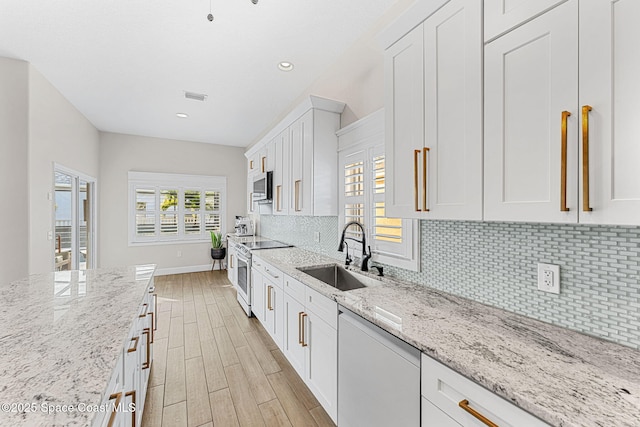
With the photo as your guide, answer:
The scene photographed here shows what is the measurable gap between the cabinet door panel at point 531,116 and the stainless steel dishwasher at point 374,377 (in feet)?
2.30

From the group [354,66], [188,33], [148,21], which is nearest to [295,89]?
[354,66]

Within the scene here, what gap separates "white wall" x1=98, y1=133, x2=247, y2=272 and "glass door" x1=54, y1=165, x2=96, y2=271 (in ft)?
0.92

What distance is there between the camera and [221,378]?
2.25 meters

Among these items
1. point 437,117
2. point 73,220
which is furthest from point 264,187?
point 73,220

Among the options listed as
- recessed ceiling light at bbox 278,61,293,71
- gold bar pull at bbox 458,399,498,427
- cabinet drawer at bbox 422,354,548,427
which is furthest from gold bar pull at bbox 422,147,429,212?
recessed ceiling light at bbox 278,61,293,71

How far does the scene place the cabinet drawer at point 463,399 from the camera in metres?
0.77

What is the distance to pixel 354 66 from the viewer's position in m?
2.51

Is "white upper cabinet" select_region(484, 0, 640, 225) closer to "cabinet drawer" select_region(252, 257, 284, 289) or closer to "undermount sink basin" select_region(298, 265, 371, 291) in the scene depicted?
"undermount sink basin" select_region(298, 265, 371, 291)

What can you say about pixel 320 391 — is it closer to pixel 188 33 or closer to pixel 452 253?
pixel 452 253

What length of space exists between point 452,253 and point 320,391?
124 cm

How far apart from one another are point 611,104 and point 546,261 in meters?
0.69

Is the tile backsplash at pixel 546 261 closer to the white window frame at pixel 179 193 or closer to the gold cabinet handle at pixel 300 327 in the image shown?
the gold cabinet handle at pixel 300 327

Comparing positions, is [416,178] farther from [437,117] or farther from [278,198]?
[278,198]

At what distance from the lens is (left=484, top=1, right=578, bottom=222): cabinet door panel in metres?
0.87
